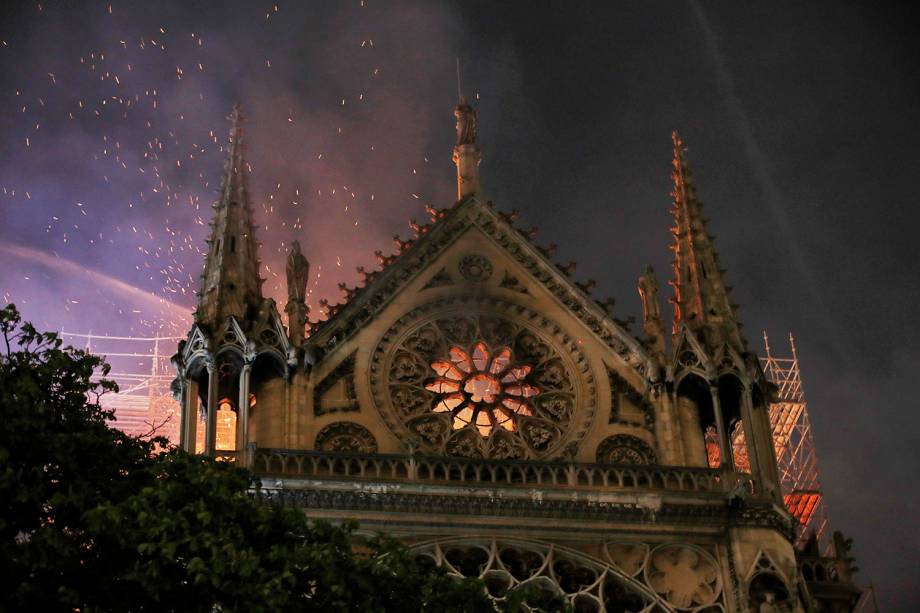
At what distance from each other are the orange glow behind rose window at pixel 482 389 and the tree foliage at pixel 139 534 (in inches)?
408

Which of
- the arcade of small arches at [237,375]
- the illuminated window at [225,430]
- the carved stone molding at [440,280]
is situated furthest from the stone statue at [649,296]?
the illuminated window at [225,430]

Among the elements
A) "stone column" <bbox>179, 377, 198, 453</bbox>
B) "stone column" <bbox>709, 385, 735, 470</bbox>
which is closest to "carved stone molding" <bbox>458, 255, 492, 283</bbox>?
"stone column" <bbox>709, 385, 735, 470</bbox>

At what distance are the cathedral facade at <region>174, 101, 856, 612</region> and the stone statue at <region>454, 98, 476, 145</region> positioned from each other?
115 cm

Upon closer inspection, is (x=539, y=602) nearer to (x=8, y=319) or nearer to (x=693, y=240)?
(x=8, y=319)

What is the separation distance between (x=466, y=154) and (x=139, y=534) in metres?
18.0

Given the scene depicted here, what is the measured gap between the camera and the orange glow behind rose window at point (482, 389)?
3244cm

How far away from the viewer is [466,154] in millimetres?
36594

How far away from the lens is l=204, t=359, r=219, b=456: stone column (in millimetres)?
30094

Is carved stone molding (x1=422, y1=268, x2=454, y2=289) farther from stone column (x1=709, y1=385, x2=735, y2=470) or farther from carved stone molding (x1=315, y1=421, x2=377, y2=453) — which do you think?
stone column (x1=709, y1=385, x2=735, y2=470)

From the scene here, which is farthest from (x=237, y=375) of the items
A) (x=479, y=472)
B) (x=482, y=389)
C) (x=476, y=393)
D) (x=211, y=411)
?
(x=479, y=472)

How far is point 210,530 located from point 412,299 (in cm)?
1331

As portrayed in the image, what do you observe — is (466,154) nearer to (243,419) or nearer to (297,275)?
(297,275)

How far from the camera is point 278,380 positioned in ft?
104

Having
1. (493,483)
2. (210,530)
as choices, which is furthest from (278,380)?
(210,530)
